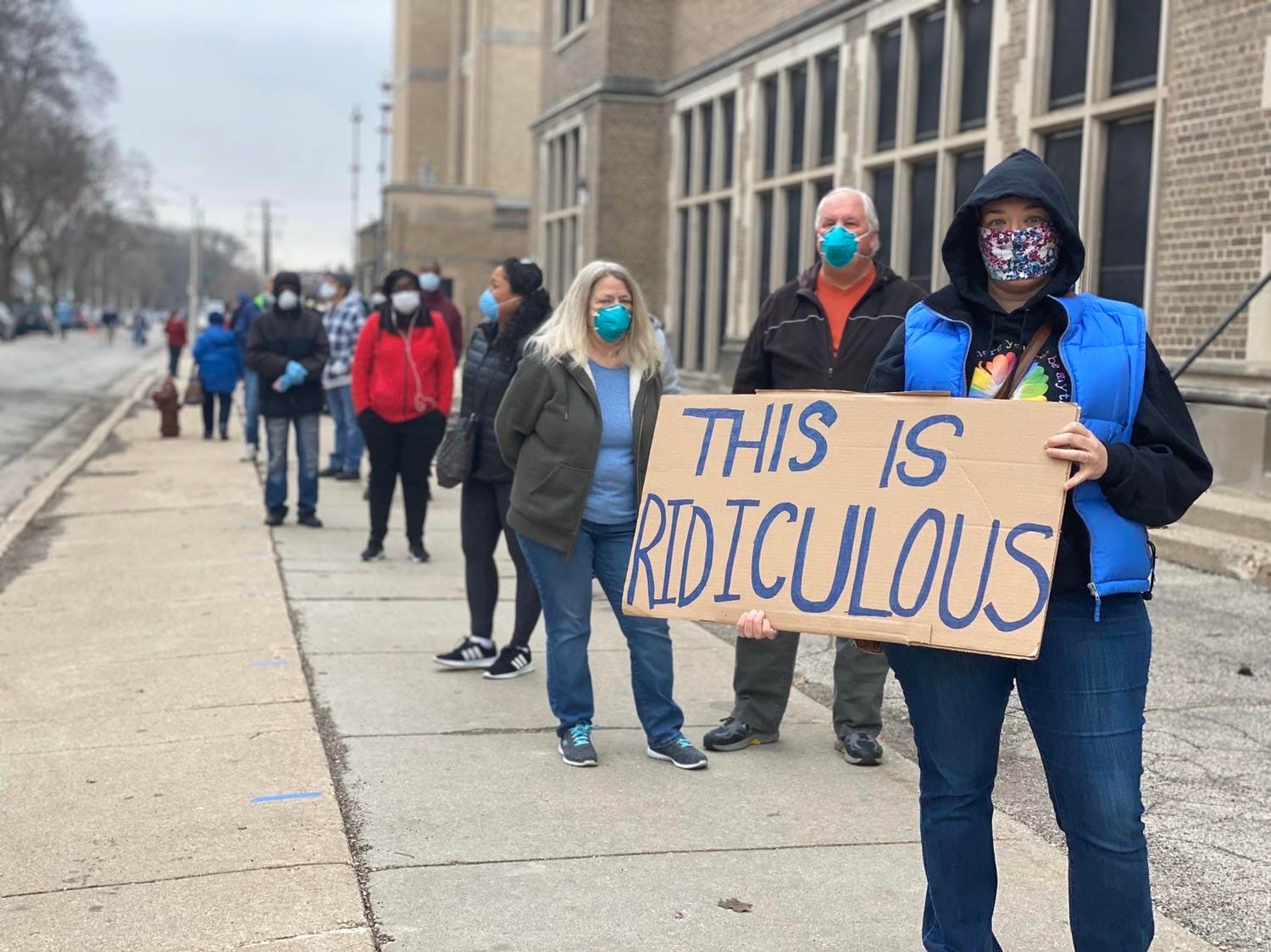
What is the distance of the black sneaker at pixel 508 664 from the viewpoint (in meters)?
6.93

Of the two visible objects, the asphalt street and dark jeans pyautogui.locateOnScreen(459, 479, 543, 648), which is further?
the asphalt street

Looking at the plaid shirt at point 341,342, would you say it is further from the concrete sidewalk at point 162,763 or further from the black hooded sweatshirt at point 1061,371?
the black hooded sweatshirt at point 1061,371

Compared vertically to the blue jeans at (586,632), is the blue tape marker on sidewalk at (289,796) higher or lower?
lower

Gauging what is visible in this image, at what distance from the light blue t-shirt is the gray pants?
746mm

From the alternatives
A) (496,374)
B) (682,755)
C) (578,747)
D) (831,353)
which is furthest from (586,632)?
(496,374)

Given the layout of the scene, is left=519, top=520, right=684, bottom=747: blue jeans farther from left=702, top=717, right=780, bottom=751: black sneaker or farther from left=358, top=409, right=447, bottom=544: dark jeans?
left=358, top=409, right=447, bottom=544: dark jeans

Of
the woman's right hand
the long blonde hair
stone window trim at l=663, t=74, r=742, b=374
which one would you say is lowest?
the woman's right hand

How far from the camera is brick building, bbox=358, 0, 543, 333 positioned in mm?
46969

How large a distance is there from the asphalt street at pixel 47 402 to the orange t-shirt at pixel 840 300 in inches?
384

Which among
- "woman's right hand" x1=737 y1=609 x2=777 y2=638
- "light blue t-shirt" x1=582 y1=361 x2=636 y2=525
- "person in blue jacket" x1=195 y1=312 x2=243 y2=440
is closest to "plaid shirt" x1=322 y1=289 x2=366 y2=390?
"person in blue jacket" x1=195 y1=312 x2=243 y2=440

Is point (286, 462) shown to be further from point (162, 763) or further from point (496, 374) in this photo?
point (162, 763)

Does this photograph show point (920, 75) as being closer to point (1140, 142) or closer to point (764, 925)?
point (1140, 142)

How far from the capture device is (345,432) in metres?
14.5

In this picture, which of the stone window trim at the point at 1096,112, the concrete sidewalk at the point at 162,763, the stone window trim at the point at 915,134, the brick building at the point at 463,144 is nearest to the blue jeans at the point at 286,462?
the concrete sidewalk at the point at 162,763
